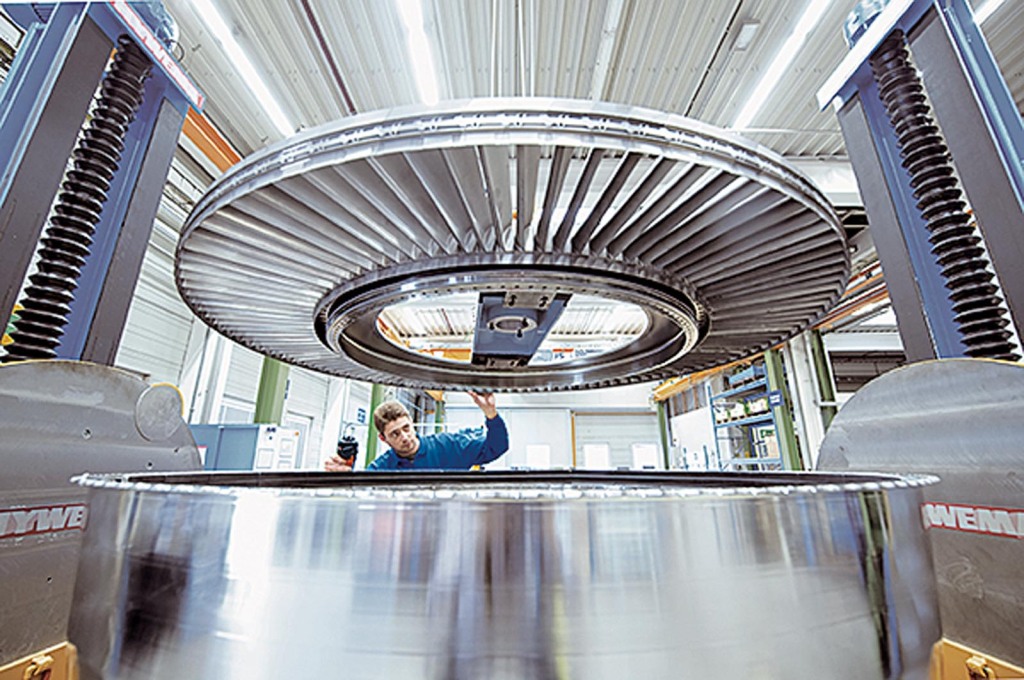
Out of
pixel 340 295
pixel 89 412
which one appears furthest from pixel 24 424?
pixel 340 295

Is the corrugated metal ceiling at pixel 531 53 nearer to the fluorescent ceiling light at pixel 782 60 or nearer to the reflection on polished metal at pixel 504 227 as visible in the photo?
the fluorescent ceiling light at pixel 782 60

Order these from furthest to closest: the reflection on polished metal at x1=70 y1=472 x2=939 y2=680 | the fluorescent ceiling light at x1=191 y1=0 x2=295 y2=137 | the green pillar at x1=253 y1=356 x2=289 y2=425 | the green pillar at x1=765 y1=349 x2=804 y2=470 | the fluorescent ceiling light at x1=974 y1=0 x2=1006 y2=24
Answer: the green pillar at x1=765 y1=349 x2=804 y2=470
the green pillar at x1=253 y1=356 x2=289 y2=425
the fluorescent ceiling light at x1=191 y1=0 x2=295 y2=137
the fluorescent ceiling light at x1=974 y1=0 x2=1006 y2=24
the reflection on polished metal at x1=70 y1=472 x2=939 y2=680

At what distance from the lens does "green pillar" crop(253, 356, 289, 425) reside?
461 cm

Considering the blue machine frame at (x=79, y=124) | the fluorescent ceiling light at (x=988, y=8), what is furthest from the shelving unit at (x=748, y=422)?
the blue machine frame at (x=79, y=124)

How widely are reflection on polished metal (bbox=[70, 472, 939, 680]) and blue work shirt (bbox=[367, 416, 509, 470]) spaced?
8.14ft

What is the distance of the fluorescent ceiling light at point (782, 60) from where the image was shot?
254cm

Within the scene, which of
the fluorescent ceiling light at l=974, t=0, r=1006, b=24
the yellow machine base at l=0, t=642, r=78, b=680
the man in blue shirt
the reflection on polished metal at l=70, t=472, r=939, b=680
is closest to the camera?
the reflection on polished metal at l=70, t=472, r=939, b=680

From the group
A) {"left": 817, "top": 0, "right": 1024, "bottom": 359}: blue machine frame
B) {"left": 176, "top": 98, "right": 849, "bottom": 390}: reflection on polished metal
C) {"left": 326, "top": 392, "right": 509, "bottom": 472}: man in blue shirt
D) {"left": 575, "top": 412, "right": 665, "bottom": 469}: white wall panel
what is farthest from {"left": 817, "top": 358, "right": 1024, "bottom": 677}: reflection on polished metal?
{"left": 575, "top": 412, "right": 665, "bottom": 469}: white wall panel

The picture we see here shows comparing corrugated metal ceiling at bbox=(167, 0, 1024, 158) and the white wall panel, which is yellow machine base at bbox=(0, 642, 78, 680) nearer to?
corrugated metal ceiling at bbox=(167, 0, 1024, 158)

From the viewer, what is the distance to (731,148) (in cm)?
76

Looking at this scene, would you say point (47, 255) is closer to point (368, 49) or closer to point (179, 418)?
point (179, 418)

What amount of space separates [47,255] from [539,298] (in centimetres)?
103

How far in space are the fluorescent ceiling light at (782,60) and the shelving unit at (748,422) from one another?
3555 millimetres

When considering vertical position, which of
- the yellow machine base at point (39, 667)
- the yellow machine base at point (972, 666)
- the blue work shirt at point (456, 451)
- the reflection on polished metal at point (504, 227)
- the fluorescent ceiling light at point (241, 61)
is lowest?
the yellow machine base at point (972, 666)
